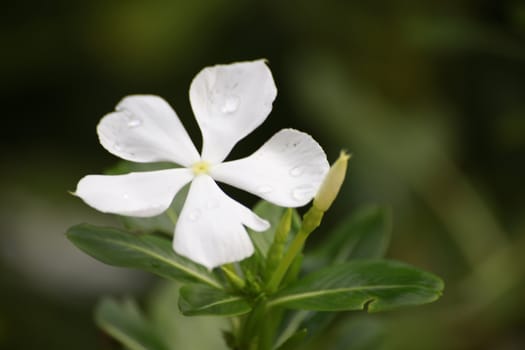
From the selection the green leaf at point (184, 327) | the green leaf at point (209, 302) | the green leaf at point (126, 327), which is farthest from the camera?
the green leaf at point (184, 327)

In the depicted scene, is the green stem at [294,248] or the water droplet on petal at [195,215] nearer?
the water droplet on petal at [195,215]

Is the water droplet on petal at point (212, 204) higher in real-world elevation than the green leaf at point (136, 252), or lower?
higher

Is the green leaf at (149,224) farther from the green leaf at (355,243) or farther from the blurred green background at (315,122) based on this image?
the blurred green background at (315,122)

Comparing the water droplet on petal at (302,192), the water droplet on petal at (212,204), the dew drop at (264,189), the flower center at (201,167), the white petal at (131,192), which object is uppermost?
the water droplet on petal at (302,192)

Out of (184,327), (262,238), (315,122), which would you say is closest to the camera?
(262,238)

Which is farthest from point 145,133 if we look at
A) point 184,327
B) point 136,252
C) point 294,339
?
point 184,327

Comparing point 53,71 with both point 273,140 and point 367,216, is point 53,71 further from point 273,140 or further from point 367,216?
point 273,140

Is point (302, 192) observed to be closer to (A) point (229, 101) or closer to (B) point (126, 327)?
(A) point (229, 101)

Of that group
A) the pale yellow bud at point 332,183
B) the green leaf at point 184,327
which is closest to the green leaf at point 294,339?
the pale yellow bud at point 332,183
